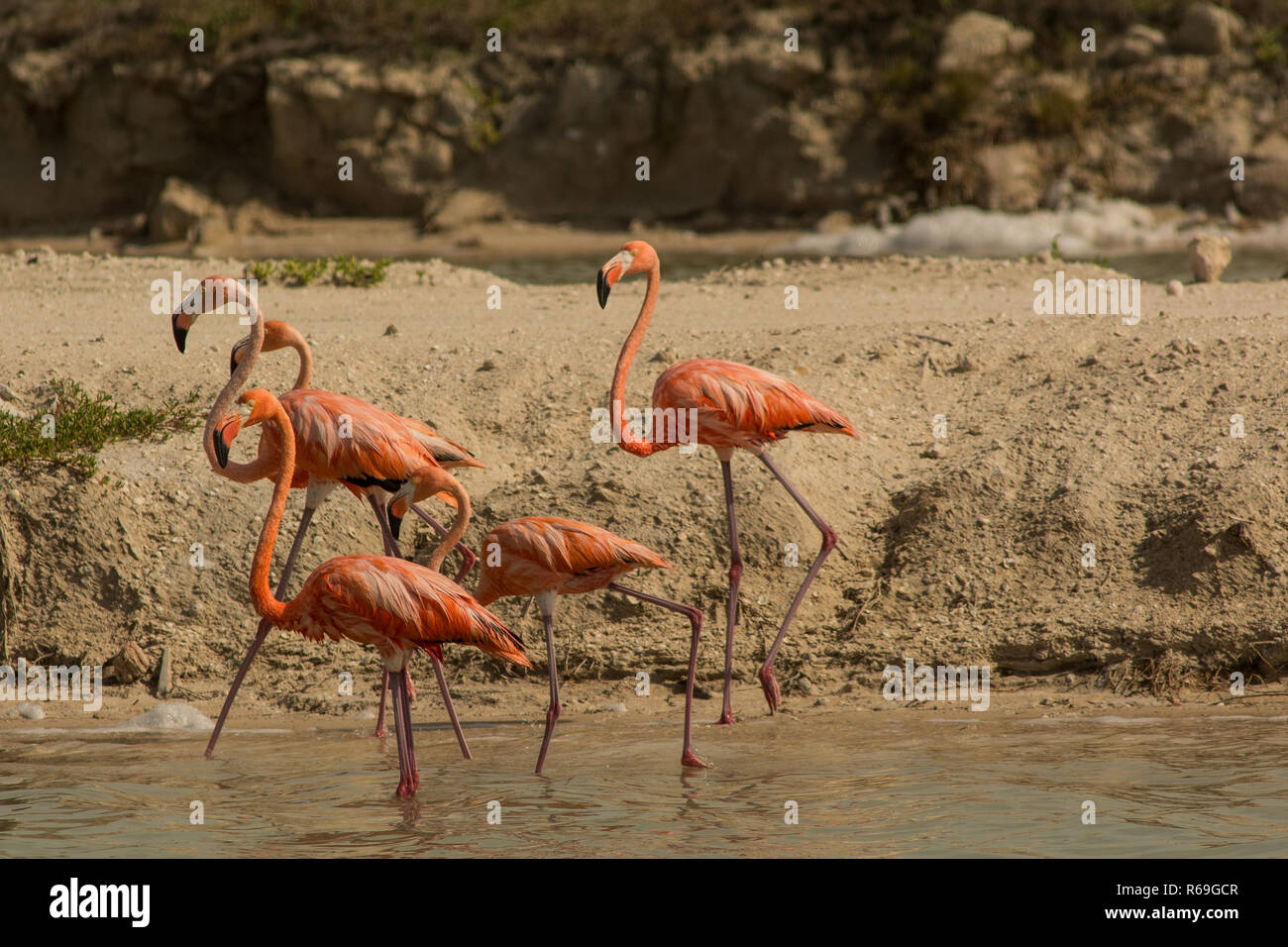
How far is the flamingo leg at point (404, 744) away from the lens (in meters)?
5.50

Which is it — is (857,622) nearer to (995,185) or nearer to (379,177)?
(995,185)

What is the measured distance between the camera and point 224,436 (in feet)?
18.7

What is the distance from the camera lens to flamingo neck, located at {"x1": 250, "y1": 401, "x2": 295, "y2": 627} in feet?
18.6

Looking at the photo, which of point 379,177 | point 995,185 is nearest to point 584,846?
point 995,185

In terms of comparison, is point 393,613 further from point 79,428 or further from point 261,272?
point 261,272

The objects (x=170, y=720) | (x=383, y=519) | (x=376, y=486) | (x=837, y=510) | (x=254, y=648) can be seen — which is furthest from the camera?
(x=837, y=510)

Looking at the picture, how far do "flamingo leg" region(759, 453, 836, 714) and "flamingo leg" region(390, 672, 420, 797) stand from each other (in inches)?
67.6

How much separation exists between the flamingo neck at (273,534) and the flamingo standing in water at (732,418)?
146cm

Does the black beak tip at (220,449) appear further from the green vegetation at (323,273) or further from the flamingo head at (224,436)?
the green vegetation at (323,273)

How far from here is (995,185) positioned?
2009cm

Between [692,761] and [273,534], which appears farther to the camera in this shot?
[692,761]

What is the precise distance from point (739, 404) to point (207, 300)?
2277 mm

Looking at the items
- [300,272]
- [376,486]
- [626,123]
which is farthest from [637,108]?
[376,486]

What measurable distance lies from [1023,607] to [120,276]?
8.20 metres
